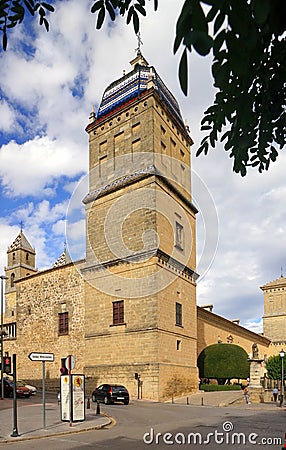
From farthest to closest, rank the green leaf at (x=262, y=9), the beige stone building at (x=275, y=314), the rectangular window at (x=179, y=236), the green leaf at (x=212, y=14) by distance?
the beige stone building at (x=275, y=314), the rectangular window at (x=179, y=236), the green leaf at (x=212, y=14), the green leaf at (x=262, y=9)

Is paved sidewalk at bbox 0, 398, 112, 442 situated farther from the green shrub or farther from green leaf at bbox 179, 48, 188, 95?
the green shrub

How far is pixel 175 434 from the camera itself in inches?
564

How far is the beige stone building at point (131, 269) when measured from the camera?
1201 inches

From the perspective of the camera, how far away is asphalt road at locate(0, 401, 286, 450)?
12.3 m

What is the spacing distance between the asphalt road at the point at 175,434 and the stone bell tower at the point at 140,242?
10213 mm

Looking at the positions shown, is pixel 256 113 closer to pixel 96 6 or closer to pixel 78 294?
pixel 96 6

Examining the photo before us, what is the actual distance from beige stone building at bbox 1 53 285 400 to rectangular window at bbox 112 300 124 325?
0.28ft

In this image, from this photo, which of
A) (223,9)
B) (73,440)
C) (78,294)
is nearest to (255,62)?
(223,9)

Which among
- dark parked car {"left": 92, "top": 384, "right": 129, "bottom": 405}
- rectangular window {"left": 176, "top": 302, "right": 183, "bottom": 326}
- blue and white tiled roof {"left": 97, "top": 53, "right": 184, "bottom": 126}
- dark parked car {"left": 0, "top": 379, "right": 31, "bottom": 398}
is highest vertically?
blue and white tiled roof {"left": 97, "top": 53, "right": 184, "bottom": 126}

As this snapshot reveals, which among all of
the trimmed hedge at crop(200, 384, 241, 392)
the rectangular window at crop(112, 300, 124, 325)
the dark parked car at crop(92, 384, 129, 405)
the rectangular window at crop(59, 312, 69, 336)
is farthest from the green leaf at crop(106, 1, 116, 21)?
the rectangular window at crop(59, 312, 69, 336)

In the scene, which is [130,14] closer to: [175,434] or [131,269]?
[175,434]

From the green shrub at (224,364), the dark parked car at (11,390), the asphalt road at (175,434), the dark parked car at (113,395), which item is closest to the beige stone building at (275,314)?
the green shrub at (224,364)

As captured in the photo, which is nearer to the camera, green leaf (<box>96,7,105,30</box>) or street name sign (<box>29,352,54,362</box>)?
green leaf (<box>96,7,105,30</box>)

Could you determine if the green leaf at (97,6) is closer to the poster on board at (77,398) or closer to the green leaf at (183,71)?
the green leaf at (183,71)
